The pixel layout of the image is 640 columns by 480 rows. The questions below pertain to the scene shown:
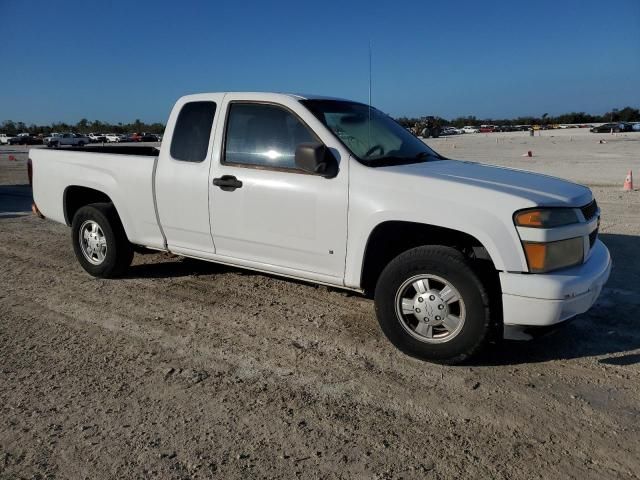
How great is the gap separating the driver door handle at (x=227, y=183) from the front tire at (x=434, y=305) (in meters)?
1.49

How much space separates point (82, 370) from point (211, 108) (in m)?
2.47

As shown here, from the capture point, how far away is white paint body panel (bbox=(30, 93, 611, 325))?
3430mm

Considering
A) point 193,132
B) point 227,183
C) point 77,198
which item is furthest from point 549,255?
point 77,198

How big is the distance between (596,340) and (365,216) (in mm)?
2032

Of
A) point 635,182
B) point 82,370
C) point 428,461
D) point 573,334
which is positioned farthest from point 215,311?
point 635,182

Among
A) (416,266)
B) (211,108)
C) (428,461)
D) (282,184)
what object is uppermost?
(211,108)

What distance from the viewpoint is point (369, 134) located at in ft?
15.0

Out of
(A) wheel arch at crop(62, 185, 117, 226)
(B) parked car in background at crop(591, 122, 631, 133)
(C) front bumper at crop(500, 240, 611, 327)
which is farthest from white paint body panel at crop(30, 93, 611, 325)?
(B) parked car in background at crop(591, 122, 631, 133)

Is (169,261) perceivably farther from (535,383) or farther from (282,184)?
(535,383)

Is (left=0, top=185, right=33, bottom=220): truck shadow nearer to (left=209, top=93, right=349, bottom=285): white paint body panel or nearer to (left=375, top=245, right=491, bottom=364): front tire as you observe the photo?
(left=209, top=93, right=349, bottom=285): white paint body panel

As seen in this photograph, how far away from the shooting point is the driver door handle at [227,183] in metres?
4.46

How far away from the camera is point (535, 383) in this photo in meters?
3.48

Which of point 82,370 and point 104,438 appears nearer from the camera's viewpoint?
point 104,438

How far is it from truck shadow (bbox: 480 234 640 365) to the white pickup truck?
464mm
